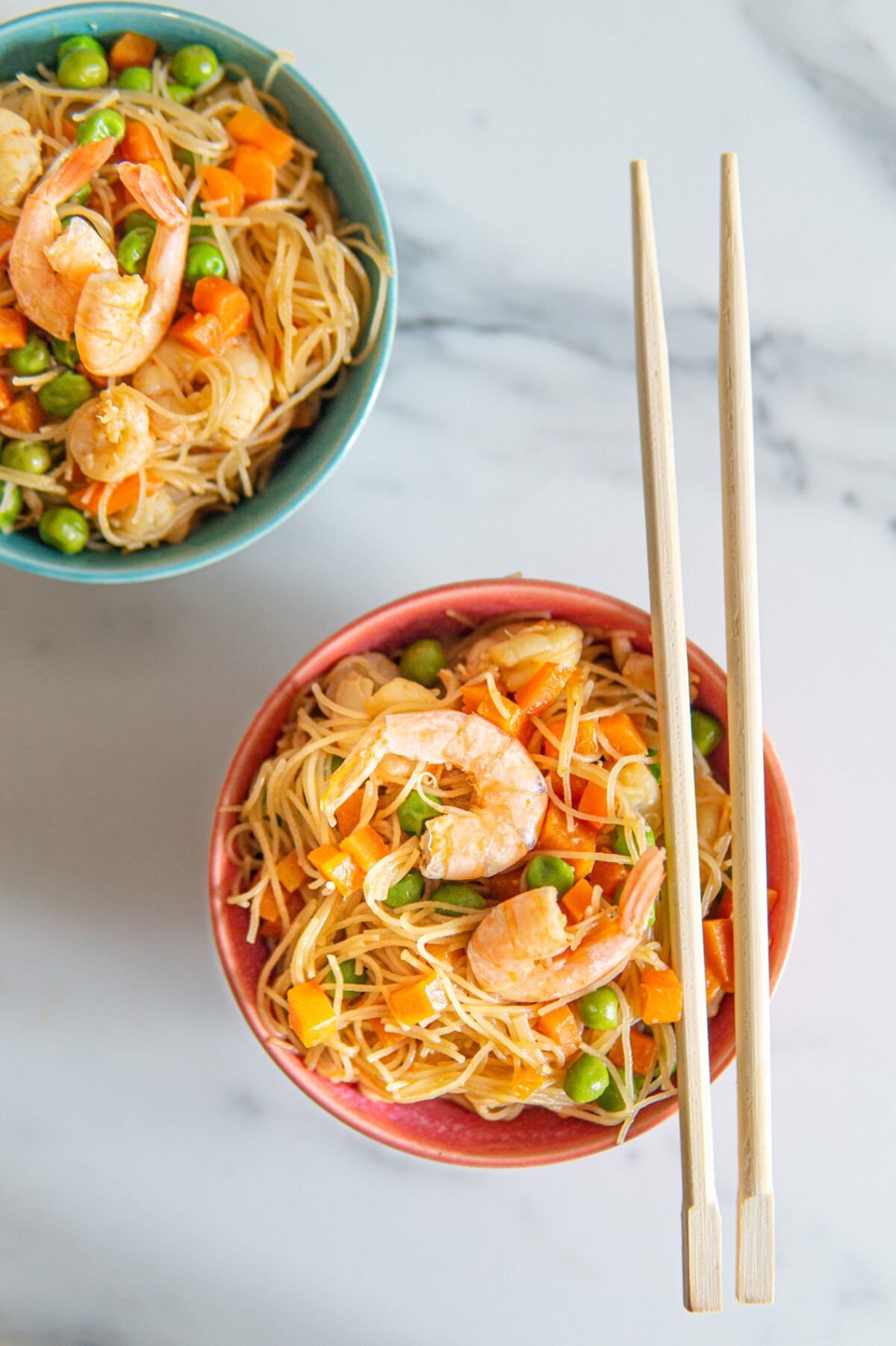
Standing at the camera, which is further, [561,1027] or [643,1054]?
[643,1054]

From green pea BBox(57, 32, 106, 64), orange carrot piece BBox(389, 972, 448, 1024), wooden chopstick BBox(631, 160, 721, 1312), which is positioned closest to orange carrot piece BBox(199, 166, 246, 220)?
green pea BBox(57, 32, 106, 64)

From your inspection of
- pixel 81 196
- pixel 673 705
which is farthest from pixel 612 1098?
pixel 81 196

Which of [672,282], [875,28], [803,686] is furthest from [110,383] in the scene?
[875,28]

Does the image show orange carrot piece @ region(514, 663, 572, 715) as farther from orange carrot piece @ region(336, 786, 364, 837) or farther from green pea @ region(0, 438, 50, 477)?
green pea @ region(0, 438, 50, 477)

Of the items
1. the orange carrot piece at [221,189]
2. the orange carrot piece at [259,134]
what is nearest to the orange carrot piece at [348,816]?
the orange carrot piece at [221,189]

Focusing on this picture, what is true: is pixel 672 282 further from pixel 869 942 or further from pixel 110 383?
pixel 869 942

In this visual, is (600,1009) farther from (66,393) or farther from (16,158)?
(16,158)
